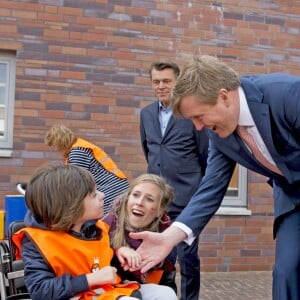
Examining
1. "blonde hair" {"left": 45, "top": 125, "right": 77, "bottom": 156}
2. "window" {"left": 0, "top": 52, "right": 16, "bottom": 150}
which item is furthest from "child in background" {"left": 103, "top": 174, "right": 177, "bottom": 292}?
"window" {"left": 0, "top": 52, "right": 16, "bottom": 150}

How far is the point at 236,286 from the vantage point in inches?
244

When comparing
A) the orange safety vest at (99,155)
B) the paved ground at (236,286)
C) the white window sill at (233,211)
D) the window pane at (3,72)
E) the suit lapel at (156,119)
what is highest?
the window pane at (3,72)

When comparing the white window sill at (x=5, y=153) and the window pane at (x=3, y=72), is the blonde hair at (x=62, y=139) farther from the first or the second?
the window pane at (x=3, y=72)

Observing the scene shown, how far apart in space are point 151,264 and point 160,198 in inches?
22.9

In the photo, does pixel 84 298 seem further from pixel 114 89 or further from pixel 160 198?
pixel 114 89

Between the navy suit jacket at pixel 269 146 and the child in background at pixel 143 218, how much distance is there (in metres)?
0.30

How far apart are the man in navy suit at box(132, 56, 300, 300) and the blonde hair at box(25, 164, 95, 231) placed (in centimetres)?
33

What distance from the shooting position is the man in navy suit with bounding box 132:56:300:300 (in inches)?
97.3

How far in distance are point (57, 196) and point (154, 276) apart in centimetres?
70

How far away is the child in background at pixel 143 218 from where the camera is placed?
2943 millimetres

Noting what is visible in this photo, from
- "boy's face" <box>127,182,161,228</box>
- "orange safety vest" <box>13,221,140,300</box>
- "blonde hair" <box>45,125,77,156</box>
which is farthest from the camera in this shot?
"blonde hair" <box>45,125,77,156</box>

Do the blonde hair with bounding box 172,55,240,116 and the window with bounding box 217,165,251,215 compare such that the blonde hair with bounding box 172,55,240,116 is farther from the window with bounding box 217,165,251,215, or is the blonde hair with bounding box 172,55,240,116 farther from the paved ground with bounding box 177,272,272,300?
the window with bounding box 217,165,251,215

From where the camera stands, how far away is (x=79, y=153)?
14.2 feet

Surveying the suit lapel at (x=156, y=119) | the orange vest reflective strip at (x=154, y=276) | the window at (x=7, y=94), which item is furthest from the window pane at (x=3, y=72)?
the orange vest reflective strip at (x=154, y=276)
